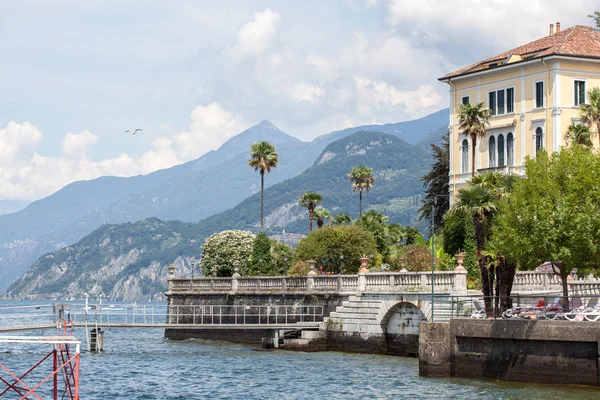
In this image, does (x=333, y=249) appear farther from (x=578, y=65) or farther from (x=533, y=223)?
(x=533, y=223)

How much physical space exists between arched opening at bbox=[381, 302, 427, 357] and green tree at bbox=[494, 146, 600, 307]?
1184 centimetres

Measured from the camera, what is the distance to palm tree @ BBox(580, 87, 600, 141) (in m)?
A: 63.4

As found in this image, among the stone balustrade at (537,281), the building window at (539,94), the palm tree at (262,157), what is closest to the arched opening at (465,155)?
the building window at (539,94)

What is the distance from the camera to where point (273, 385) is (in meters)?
41.9

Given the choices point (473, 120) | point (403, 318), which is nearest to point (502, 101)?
point (473, 120)

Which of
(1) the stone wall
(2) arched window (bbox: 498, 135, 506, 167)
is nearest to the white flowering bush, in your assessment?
(2) arched window (bbox: 498, 135, 506, 167)

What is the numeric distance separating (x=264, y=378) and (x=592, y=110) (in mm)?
30581

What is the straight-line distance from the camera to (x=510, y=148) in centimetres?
7138

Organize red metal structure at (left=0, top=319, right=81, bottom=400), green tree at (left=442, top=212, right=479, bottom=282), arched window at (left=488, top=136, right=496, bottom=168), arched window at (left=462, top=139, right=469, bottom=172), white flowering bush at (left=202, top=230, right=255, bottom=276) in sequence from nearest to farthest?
red metal structure at (left=0, top=319, right=81, bottom=400)
green tree at (left=442, top=212, right=479, bottom=282)
arched window at (left=488, top=136, right=496, bottom=168)
arched window at (left=462, top=139, right=469, bottom=172)
white flowering bush at (left=202, top=230, right=255, bottom=276)

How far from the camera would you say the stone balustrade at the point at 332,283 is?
4959cm

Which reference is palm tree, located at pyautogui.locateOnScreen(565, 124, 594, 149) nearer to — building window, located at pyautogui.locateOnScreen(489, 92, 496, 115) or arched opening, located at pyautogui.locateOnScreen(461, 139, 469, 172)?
building window, located at pyautogui.locateOnScreen(489, 92, 496, 115)

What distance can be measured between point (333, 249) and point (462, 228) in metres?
11.8

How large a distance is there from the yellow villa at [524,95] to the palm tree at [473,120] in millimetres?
2987

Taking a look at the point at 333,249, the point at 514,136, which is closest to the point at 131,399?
the point at 333,249
